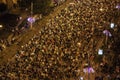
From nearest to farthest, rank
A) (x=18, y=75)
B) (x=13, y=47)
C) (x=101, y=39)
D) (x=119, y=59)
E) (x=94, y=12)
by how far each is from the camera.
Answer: (x=18, y=75), (x=119, y=59), (x=13, y=47), (x=101, y=39), (x=94, y=12)

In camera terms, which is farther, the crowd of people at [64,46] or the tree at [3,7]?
the tree at [3,7]

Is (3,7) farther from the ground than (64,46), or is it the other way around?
(3,7)

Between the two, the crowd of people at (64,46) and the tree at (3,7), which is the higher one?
the tree at (3,7)

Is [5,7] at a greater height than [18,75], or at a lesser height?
greater

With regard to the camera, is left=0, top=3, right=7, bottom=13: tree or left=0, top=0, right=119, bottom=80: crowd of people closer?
left=0, top=0, right=119, bottom=80: crowd of people

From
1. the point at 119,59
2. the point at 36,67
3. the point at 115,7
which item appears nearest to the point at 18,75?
the point at 36,67

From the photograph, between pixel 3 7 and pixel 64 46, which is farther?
pixel 3 7

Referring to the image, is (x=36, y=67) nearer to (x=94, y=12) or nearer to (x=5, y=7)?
(x=5, y=7)

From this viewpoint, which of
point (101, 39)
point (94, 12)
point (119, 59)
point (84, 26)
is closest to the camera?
point (119, 59)
